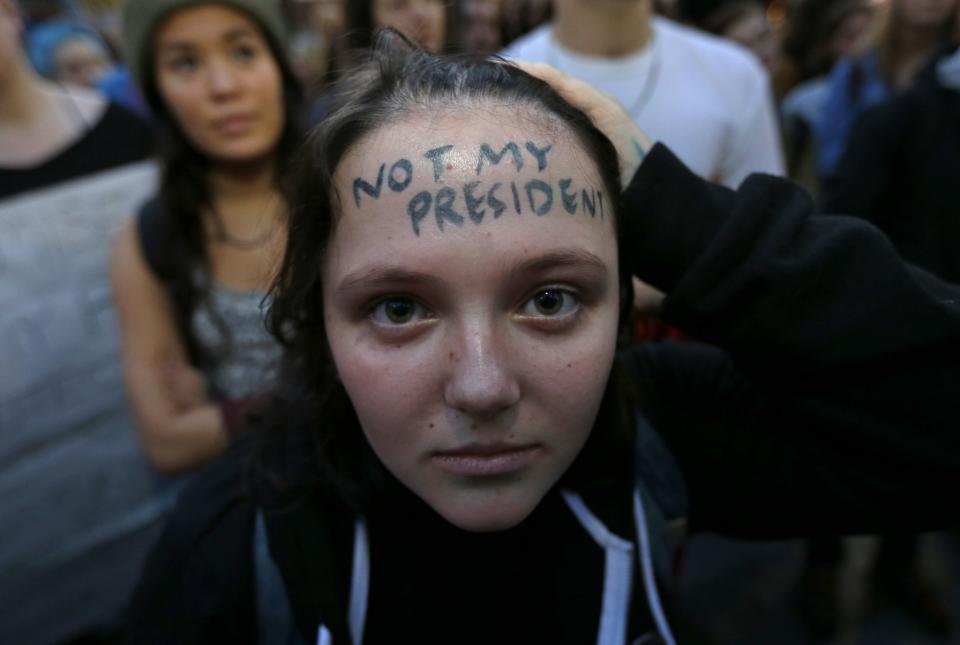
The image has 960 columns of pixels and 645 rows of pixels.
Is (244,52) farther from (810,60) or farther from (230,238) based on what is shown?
(810,60)

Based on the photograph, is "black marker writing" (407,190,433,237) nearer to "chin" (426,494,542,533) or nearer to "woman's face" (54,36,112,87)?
"chin" (426,494,542,533)

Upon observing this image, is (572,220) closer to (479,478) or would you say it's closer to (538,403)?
(538,403)

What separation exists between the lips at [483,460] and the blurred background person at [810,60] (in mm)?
3346

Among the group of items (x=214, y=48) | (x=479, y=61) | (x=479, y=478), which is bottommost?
(x=479, y=478)

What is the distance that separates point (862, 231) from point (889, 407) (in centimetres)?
26

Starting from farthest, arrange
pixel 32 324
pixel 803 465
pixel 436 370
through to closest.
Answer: pixel 32 324 → pixel 803 465 → pixel 436 370

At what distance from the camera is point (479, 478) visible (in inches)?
37.4

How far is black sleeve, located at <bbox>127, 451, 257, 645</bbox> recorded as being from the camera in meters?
1.05

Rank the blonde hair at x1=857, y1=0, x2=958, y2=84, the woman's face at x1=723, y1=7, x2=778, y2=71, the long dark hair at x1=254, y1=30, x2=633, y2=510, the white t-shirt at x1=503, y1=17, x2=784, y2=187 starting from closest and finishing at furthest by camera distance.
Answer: the long dark hair at x1=254, y1=30, x2=633, y2=510 → the white t-shirt at x1=503, y1=17, x2=784, y2=187 → the blonde hair at x1=857, y1=0, x2=958, y2=84 → the woman's face at x1=723, y1=7, x2=778, y2=71

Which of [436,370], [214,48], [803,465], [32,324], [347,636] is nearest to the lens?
[436,370]

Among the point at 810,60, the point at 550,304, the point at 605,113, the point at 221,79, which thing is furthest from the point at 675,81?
the point at 810,60

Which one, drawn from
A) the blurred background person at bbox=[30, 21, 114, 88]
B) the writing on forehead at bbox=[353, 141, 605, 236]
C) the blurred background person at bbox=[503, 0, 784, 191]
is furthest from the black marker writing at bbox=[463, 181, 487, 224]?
the blurred background person at bbox=[30, 21, 114, 88]

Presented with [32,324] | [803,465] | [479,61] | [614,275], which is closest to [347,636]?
[614,275]

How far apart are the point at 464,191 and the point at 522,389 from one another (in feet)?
0.85
